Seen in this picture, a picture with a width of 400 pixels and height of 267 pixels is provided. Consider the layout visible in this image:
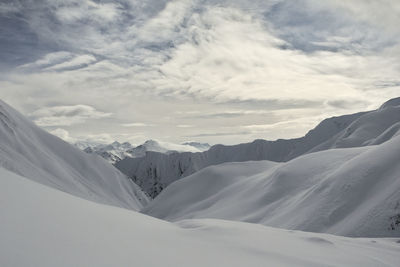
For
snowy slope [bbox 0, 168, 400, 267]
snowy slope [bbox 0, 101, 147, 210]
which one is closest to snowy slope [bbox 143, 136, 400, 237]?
snowy slope [bbox 0, 168, 400, 267]

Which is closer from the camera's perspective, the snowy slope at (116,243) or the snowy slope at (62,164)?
the snowy slope at (116,243)

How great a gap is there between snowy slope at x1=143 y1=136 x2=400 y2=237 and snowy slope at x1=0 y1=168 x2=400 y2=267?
403 inches

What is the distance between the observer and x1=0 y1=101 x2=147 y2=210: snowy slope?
61753mm

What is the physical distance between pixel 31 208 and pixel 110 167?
421 ft

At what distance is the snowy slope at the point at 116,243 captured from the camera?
315 cm

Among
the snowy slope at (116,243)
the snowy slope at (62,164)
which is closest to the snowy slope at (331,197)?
the snowy slope at (116,243)

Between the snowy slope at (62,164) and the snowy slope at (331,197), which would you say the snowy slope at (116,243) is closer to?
the snowy slope at (331,197)

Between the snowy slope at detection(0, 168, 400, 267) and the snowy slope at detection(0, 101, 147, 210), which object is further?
the snowy slope at detection(0, 101, 147, 210)

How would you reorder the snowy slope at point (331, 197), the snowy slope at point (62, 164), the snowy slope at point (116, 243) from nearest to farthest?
the snowy slope at point (116, 243)
the snowy slope at point (331, 197)
the snowy slope at point (62, 164)

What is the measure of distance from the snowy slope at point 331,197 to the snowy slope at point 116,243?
33.6ft

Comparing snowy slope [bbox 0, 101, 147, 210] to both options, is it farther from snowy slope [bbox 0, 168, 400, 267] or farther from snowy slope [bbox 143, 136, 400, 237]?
snowy slope [bbox 0, 168, 400, 267]

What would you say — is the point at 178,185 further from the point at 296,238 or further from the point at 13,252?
the point at 13,252

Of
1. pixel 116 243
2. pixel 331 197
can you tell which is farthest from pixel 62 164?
pixel 116 243

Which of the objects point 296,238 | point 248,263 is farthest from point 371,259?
point 248,263
